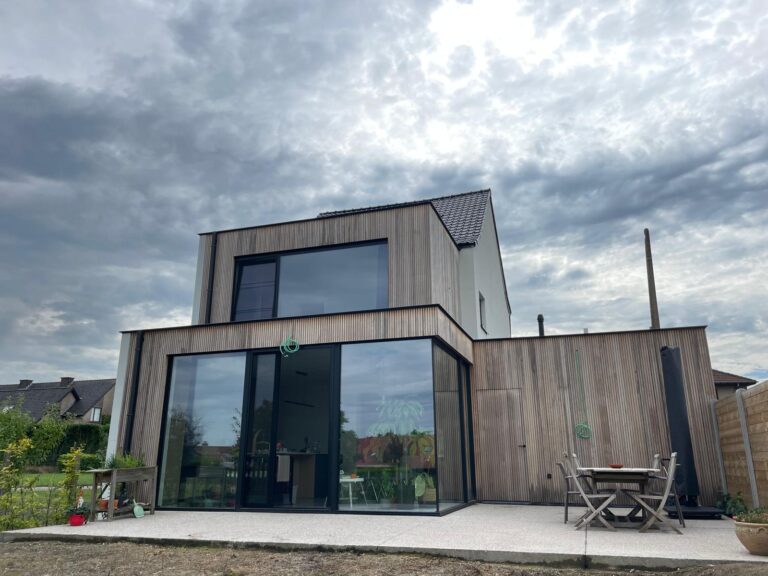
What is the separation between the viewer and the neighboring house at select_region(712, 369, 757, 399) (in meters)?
18.9

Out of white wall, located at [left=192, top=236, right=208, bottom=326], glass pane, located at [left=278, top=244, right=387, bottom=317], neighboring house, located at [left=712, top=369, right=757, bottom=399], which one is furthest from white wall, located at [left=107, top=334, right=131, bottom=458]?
neighboring house, located at [left=712, top=369, right=757, bottom=399]

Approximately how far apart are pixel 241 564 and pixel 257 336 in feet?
13.9

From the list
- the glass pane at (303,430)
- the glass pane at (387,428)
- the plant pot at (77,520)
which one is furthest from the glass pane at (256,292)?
the plant pot at (77,520)

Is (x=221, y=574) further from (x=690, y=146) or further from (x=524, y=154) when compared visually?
(x=690, y=146)

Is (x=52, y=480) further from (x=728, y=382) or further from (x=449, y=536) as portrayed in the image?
(x=728, y=382)

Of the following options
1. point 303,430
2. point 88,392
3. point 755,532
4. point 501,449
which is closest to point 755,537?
point 755,532

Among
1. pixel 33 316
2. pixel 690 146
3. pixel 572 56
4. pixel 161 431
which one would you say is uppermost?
pixel 572 56

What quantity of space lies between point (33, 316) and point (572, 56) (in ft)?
38.9

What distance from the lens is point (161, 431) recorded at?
27.2ft

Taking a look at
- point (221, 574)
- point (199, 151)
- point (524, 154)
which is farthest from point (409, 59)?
point (221, 574)

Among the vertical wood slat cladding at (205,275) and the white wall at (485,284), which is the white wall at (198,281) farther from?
the white wall at (485,284)

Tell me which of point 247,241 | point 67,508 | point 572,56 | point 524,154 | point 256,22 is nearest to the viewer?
point 67,508

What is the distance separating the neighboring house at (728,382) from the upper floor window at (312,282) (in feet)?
51.9

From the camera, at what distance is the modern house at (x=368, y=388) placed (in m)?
7.21
